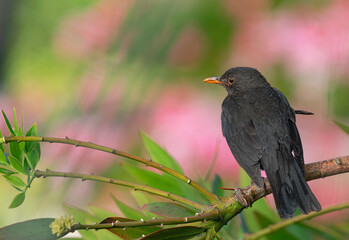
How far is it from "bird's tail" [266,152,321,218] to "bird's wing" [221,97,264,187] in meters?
0.04

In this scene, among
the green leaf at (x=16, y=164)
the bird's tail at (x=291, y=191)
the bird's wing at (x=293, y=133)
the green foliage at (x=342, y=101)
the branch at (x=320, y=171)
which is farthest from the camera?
the green foliage at (x=342, y=101)

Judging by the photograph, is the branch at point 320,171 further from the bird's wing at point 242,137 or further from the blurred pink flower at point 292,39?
the blurred pink flower at point 292,39

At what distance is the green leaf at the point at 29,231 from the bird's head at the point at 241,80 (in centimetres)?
95

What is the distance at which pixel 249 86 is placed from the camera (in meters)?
1.43

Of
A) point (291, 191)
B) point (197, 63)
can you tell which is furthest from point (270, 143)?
point (197, 63)

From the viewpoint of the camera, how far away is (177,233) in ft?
1.96

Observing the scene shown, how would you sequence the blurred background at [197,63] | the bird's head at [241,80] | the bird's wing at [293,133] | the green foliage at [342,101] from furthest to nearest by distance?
1. the green foliage at [342,101]
2. the blurred background at [197,63]
3. the bird's head at [241,80]
4. the bird's wing at [293,133]

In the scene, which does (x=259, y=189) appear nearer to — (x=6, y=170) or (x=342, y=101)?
(x=6, y=170)

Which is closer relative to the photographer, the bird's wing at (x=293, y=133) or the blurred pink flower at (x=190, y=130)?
the bird's wing at (x=293, y=133)

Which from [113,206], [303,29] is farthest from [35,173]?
[303,29]

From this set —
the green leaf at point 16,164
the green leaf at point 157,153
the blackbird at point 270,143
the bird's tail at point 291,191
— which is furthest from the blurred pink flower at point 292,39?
the green leaf at point 16,164

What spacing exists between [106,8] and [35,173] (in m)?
1.86

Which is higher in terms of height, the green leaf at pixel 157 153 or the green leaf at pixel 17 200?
the green leaf at pixel 157 153

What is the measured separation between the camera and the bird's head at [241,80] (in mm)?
1425
